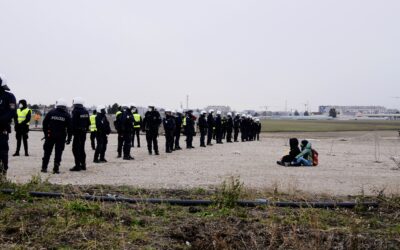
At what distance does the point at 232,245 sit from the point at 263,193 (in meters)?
3.29

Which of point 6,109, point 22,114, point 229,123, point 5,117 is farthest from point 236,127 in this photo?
point 5,117

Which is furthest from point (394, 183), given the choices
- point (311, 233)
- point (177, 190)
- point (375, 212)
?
point (311, 233)

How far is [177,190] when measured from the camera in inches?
375

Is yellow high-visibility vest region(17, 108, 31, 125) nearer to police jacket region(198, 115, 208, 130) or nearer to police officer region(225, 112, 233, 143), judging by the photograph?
police jacket region(198, 115, 208, 130)

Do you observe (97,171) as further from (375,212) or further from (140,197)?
(375,212)

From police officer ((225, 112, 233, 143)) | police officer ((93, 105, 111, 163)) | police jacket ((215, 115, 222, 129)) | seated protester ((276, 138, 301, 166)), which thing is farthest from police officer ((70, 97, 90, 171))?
police officer ((225, 112, 233, 143))

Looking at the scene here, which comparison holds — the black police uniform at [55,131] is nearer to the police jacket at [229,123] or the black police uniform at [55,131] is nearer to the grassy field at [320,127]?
the police jacket at [229,123]

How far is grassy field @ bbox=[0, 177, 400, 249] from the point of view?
582 cm

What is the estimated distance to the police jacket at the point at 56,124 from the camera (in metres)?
12.6

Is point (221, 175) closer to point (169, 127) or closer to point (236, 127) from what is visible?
point (169, 127)

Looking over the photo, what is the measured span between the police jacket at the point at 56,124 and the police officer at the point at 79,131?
2.34ft

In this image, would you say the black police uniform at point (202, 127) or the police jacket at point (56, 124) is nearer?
the police jacket at point (56, 124)

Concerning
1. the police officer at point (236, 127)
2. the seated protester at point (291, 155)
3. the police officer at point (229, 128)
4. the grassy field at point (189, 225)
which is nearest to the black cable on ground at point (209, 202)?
the grassy field at point (189, 225)

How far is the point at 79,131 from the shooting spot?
1361 centimetres
